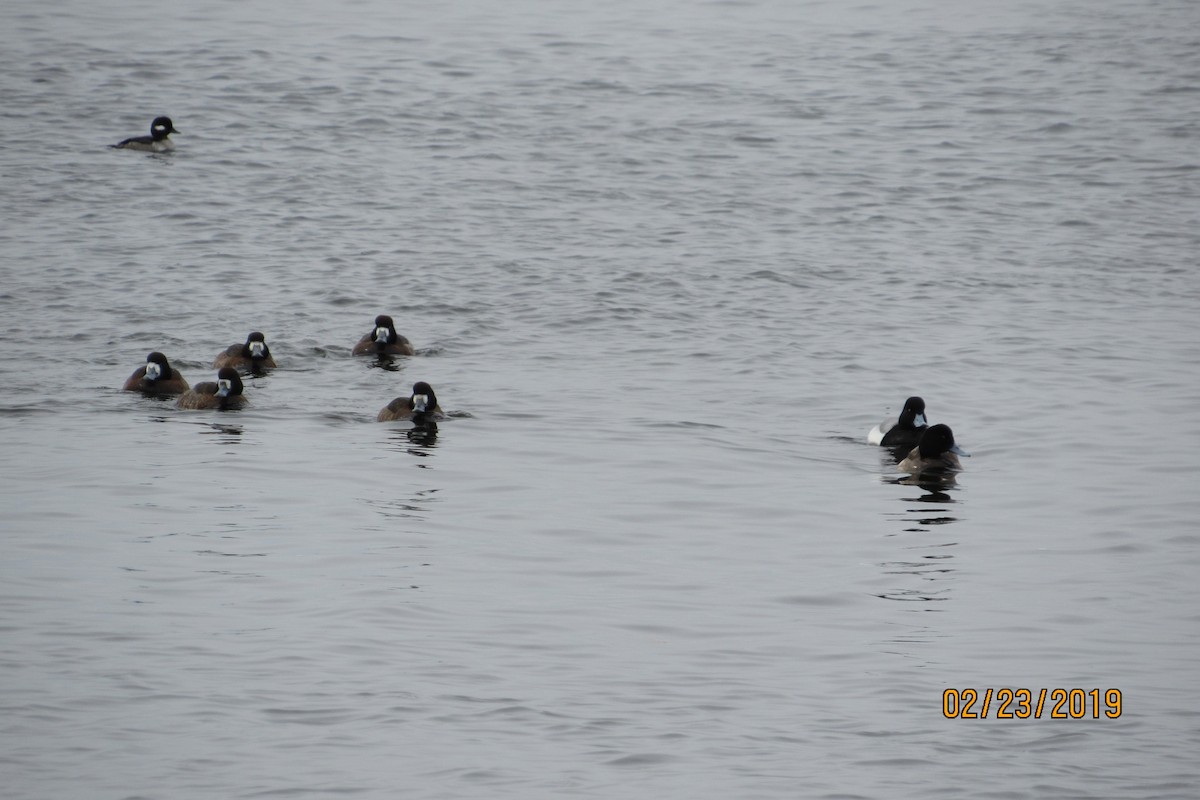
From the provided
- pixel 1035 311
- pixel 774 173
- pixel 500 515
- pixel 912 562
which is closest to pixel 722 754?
pixel 912 562

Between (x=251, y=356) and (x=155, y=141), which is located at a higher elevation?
(x=155, y=141)

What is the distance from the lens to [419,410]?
16.5 m

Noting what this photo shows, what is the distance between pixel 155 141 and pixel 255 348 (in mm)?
14106

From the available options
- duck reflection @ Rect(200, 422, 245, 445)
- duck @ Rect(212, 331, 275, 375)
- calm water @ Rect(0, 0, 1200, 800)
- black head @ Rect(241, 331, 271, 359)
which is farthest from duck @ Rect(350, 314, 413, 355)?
duck reflection @ Rect(200, 422, 245, 445)

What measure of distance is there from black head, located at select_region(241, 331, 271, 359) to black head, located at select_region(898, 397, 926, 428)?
279 inches

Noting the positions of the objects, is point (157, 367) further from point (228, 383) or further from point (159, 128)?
point (159, 128)

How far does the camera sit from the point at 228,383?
17.0 m

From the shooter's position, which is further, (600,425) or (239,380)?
(239,380)

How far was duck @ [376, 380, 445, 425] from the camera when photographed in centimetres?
1636

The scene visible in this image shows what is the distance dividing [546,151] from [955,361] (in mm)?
13417

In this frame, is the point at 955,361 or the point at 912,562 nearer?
the point at 912,562

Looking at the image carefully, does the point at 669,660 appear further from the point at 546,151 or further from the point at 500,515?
the point at 546,151
